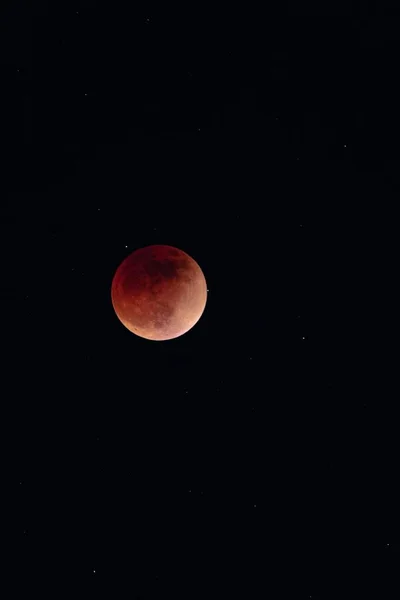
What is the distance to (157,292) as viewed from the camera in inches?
171

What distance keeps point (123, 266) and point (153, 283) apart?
0.38m

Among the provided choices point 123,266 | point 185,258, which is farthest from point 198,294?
point 123,266

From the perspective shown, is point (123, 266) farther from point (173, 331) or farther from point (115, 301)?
point (173, 331)

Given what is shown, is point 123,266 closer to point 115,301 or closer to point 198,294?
point 115,301

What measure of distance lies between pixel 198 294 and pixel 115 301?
686 millimetres

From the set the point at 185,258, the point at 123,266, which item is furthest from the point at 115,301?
the point at 185,258

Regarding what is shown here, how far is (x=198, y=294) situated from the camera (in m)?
4.60

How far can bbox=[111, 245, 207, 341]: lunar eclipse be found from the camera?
437cm

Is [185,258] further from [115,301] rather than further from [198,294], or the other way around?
[115,301]

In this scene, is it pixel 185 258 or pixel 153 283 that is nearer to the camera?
pixel 153 283

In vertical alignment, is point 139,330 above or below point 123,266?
below

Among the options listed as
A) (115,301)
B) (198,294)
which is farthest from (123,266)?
(198,294)

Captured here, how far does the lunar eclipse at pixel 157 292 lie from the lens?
4.37 metres

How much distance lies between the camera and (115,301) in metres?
4.61
